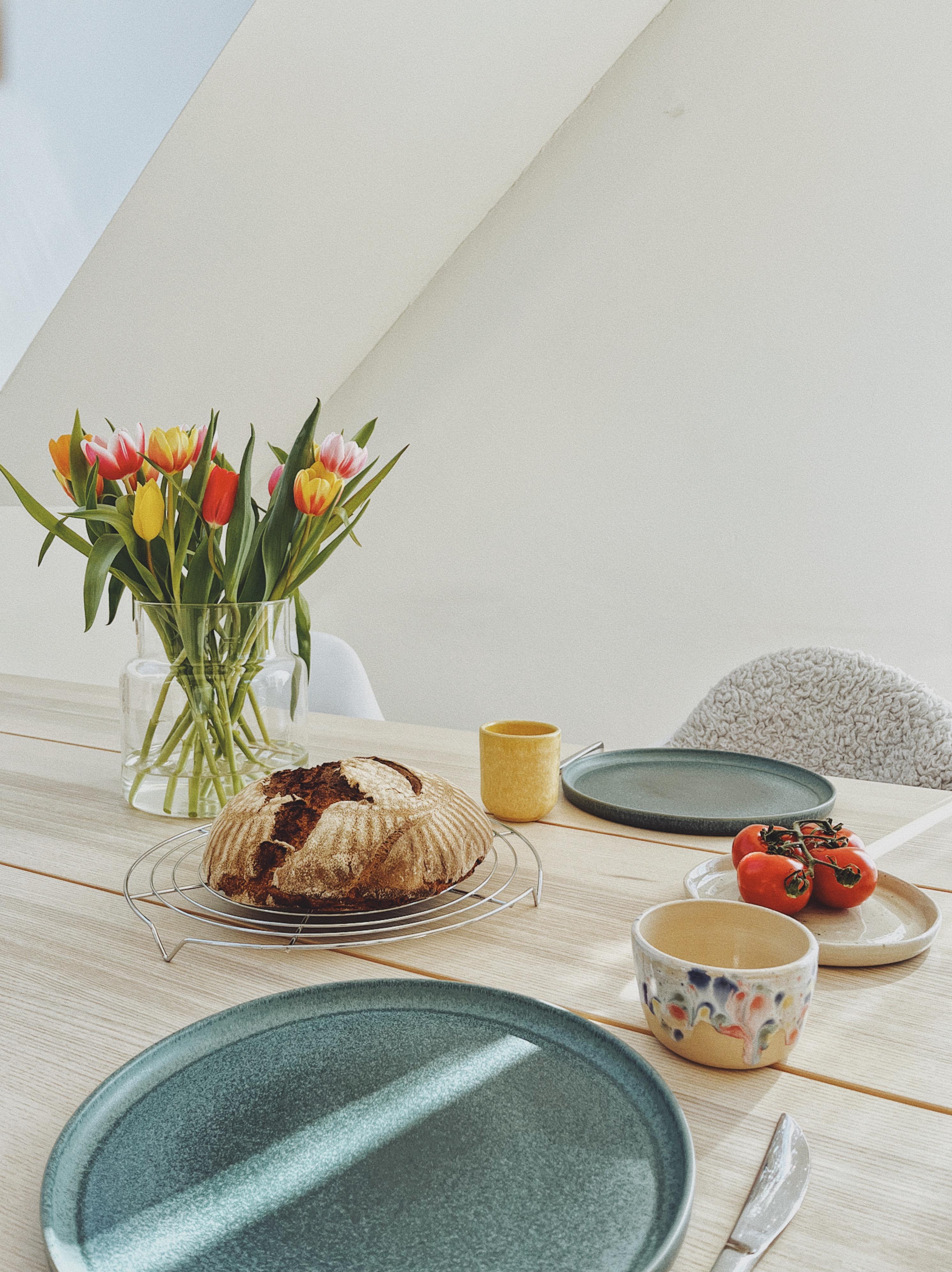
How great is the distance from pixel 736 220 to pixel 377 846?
2338mm

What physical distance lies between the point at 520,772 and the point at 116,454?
1.59 ft

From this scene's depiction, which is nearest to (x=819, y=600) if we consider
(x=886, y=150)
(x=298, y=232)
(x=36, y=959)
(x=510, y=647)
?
(x=510, y=647)

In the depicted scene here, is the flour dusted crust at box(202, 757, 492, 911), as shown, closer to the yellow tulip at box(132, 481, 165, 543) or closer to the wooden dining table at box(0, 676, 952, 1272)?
the wooden dining table at box(0, 676, 952, 1272)

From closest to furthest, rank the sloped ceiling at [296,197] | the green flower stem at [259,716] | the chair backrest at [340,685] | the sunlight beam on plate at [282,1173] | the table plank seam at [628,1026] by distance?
the sunlight beam on plate at [282,1173]
the table plank seam at [628,1026]
the green flower stem at [259,716]
the chair backrest at [340,685]
the sloped ceiling at [296,197]

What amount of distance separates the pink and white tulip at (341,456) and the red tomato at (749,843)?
1.55ft

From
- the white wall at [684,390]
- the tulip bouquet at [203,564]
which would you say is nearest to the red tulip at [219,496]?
the tulip bouquet at [203,564]

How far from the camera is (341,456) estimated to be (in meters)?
0.86

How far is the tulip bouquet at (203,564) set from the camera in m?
0.85

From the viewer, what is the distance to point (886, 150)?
228 centimetres

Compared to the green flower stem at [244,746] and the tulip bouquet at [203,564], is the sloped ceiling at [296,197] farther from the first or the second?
the green flower stem at [244,746]

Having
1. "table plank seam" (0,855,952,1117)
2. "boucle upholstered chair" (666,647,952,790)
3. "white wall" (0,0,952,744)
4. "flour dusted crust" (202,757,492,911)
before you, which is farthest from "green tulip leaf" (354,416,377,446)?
"white wall" (0,0,952,744)

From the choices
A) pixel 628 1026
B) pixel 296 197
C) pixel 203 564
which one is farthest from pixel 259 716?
pixel 296 197

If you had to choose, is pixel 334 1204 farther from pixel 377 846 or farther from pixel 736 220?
pixel 736 220

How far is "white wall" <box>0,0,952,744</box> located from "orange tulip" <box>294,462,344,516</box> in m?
1.79
